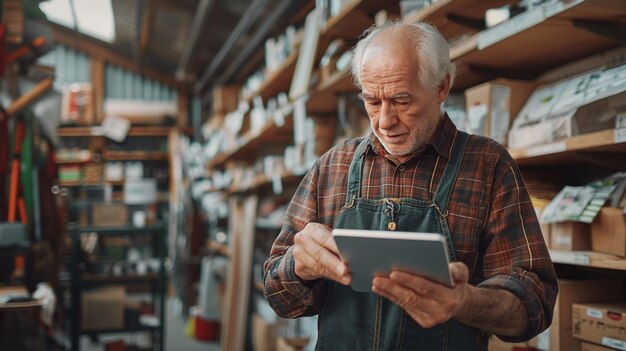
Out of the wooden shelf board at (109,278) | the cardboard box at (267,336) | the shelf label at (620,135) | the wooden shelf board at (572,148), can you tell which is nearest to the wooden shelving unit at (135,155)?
the wooden shelf board at (109,278)

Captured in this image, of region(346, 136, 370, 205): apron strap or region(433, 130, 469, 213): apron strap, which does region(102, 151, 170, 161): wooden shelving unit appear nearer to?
region(346, 136, 370, 205): apron strap

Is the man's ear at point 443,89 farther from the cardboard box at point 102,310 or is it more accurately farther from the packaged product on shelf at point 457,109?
the cardboard box at point 102,310

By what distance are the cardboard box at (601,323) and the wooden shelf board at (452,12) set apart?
1023mm

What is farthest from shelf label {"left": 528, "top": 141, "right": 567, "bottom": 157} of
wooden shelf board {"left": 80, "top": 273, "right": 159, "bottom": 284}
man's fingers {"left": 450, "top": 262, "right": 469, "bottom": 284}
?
wooden shelf board {"left": 80, "top": 273, "right": 159, "bottom": 284}

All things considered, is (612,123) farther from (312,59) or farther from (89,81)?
(89,81)

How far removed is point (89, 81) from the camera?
1030 centimetres

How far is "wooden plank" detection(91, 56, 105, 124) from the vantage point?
10117 mm

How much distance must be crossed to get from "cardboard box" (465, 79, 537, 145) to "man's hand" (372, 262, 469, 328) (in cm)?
106

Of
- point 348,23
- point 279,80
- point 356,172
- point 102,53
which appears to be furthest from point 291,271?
point 102,53

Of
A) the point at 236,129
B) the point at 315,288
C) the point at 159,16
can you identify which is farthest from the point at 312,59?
the point at 159,16

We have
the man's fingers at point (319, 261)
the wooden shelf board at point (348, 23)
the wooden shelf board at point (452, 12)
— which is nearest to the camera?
the man's fingers at point (319, 261)

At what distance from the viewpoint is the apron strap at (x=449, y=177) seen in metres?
1.44

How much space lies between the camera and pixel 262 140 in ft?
17.7

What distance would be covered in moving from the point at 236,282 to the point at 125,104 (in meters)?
5.71
